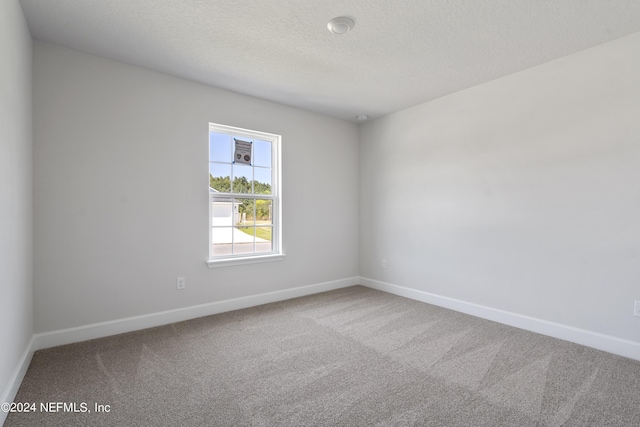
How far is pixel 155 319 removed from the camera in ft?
9.77

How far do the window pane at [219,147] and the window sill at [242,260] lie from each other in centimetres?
114

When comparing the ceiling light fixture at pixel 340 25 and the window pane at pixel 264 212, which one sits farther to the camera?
the window pane at pixel 264 212

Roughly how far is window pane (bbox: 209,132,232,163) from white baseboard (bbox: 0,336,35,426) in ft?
7.24

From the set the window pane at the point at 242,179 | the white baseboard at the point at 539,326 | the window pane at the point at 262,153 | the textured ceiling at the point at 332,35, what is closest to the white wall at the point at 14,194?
the textured ceiling at the point at 332,35

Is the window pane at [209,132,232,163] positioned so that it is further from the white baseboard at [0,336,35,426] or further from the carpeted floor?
the white baseboard at [0,336,35,426]

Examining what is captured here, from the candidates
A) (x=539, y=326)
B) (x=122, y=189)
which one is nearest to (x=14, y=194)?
(x=122, y=189)

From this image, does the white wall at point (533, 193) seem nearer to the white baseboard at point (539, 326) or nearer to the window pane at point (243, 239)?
the white baseboard at point (539, 326)

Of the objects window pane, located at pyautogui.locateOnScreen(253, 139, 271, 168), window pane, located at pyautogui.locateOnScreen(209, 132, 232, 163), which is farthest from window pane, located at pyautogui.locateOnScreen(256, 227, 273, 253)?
window pane, located at pyautogui.locateOnScreen(209, 132, 232, 163)

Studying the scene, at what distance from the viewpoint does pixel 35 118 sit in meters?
2.46

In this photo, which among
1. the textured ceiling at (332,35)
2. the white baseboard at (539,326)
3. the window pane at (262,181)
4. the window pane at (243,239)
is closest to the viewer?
the textured ceiling at (332,35)

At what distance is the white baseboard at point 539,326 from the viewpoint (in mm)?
2414

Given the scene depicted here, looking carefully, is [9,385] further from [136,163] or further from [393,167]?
[393,167]

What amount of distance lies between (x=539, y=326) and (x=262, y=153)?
3478 millimetres

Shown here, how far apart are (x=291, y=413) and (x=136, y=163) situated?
2546mm
